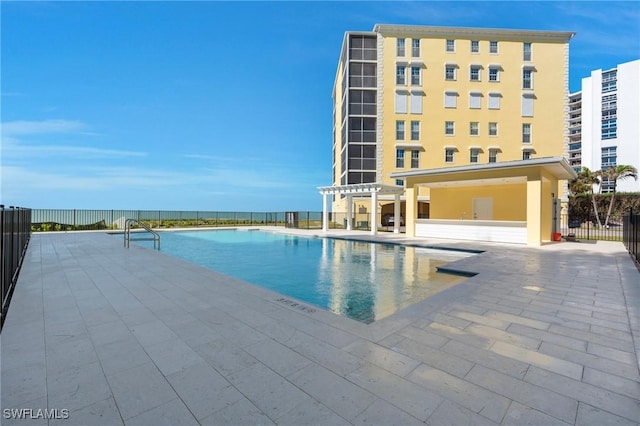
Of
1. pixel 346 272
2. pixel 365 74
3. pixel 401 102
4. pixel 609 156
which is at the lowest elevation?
pixel 346 272

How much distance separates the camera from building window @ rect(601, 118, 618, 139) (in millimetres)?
50831

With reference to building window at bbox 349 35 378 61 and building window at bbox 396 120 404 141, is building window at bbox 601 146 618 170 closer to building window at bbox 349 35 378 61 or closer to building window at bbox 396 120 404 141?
building window at bbox 396 120 404 141

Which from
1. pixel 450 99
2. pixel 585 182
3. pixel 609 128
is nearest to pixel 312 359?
pixel 450 99

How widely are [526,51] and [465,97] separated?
7023 millimetres

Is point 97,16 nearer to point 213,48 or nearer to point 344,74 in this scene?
point 213,48

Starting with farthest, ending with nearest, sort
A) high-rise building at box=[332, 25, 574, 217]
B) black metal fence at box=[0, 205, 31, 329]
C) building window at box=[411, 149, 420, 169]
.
→ 1. building window at box=[411, 149, 420, 169]
2. high-rise building at box=[332, 25, 574, 217]
3. black metal fence at box=[0, 205, 31, 329]

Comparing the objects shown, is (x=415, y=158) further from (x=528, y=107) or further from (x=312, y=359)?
(x=312, y=359)

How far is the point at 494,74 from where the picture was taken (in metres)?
27.8

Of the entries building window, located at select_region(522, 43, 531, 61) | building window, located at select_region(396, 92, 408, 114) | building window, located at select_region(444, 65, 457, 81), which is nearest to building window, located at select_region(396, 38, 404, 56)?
building window, located at select_region(396, 92, 408, 114)

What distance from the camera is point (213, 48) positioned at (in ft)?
46.9

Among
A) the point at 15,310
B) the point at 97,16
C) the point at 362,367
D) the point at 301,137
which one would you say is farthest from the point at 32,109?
the point at 301,137

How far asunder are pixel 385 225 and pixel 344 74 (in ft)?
52.9

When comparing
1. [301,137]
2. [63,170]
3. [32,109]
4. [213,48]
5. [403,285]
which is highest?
[301,137]

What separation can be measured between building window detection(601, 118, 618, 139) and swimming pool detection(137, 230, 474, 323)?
201 feet
